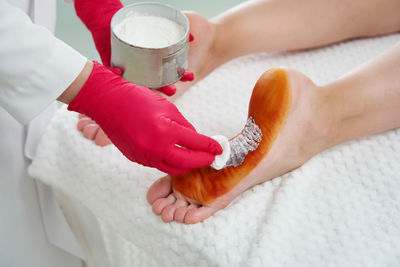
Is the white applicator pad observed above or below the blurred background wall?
above

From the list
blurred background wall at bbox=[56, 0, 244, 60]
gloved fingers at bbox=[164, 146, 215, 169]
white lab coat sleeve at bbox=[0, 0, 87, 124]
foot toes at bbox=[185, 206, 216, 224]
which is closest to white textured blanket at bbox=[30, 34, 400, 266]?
foot toes at bbox=[185, 206, 216, 224]

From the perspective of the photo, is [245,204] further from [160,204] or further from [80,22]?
[80,22]

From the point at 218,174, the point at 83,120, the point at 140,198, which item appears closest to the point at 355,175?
the point at 218,174

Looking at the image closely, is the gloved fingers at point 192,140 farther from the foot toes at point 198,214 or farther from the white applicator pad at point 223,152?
the foot toes at point 198,214

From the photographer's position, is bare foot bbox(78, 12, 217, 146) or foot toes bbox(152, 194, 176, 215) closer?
foot toes bbox(152, 194, 176, 215)

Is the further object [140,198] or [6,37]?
[140,198]

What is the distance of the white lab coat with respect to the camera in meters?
0.60

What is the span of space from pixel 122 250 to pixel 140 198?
160 millimetres

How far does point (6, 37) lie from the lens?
23.1 inches

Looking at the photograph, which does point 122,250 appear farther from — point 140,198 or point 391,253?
point 391,253

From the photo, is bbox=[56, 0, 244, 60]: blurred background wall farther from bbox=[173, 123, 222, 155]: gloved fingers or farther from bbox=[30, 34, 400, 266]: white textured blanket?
bbox=[173, 123, 222, 155]: gloved fingers

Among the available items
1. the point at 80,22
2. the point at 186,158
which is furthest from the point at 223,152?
the point at 80,22

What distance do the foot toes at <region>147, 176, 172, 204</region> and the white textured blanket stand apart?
2cm

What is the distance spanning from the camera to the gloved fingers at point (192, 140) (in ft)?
2.16
